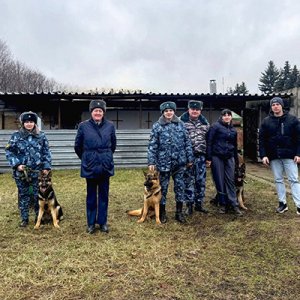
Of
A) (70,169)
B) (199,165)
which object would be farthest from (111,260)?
(70,169)

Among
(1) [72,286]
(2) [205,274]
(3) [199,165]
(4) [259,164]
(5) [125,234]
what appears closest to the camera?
(1) [72,286]

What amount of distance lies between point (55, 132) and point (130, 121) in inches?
121

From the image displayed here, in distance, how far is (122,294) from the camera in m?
2.94

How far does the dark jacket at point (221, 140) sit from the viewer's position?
537 centimetres

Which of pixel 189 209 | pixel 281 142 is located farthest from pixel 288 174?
pixel 189 209

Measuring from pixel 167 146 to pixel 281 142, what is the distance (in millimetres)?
1781

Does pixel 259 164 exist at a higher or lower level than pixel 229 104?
lower

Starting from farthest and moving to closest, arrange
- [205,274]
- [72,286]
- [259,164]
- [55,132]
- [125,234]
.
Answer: [259,164] → [55,132] → [125,234] → [205,274] → [72,286]

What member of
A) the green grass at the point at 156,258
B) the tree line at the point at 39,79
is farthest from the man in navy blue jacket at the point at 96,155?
the tree line at the point at 39,79

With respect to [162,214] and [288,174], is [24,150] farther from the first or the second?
[288,174]

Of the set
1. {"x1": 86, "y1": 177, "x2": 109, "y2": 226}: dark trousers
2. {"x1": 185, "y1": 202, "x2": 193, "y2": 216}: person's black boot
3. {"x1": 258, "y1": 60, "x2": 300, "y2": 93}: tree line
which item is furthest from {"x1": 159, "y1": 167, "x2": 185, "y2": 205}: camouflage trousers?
{"x1": 258, "y1": 60, "x2": 300, "y2": 93}: tree line

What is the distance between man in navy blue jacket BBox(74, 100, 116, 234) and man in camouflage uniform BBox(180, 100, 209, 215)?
1379 millimetres

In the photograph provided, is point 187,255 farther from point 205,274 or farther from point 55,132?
point 55,132

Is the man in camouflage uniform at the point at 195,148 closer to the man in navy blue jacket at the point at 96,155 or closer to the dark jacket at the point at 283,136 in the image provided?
the dark jacket at the point at 283,136
